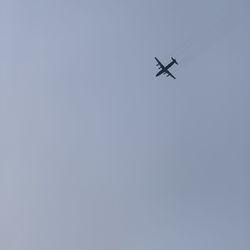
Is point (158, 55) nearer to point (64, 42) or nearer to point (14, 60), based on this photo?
point (64, 42)

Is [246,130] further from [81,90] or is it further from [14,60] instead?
[14,60]

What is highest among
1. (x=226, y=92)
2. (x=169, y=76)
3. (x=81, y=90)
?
(x=81, y=90)

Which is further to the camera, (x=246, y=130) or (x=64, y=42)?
→ (x=64, y=42)

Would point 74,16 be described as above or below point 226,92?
above

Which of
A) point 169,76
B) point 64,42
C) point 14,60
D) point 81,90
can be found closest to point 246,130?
point 169,76

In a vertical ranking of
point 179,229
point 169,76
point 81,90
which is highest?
point 81,90

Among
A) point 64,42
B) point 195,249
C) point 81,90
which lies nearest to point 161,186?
point 195,249

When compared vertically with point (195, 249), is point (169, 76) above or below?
above

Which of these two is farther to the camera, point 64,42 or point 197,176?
point 64,42
